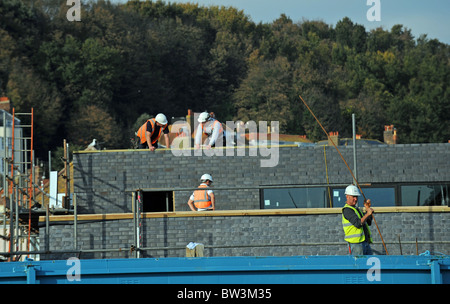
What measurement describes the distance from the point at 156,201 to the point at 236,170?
1930 mm

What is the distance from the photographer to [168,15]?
371ft

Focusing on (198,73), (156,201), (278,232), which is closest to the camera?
(278,232)

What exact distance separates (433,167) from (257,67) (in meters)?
79.6

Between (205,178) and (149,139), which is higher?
(149,139)

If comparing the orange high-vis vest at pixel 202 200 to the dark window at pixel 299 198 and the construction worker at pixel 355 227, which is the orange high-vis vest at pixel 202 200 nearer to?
the dark window at pixel 299 198

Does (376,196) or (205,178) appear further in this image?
(376,196)

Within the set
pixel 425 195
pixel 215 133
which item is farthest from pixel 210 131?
pixel 425 195

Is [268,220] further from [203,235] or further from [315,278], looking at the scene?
[315,278]

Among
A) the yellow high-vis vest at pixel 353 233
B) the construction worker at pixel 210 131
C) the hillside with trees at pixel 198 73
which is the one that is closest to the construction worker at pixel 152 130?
the construction worker at pixel 210 131

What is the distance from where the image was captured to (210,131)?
65.7 ft

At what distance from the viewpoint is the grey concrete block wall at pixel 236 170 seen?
772 inches

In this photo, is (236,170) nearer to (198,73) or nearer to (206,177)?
(206,177)

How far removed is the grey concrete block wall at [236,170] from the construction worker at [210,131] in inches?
15.1

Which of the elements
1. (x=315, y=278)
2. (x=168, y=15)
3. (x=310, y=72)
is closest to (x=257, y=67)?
(x=310, y=72)
